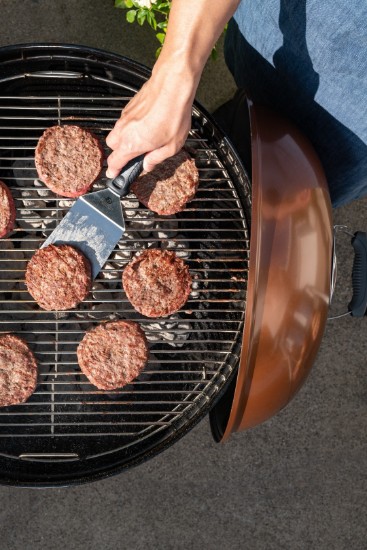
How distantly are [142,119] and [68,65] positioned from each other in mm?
669

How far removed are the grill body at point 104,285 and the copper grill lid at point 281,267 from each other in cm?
29

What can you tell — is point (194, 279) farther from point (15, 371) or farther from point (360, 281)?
point (15, 371)

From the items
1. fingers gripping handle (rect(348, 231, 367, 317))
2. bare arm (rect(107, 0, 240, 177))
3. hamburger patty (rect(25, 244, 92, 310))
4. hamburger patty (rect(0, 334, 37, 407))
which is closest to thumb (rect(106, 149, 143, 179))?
bare arm (rect(107, 0, 240, 177))

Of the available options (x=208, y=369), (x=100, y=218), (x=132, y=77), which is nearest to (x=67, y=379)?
(x=208, y=369)

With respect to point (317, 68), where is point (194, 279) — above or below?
below

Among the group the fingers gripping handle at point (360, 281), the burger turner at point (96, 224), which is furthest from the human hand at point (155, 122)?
the fingers gripping handle at point (360, 281)

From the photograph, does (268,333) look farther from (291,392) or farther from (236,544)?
(236,544)

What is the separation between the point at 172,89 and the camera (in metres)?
1.54

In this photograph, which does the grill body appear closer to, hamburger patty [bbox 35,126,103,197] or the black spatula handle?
hamburger patty [bbox 35,126,103,197]

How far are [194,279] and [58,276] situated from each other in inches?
21.4

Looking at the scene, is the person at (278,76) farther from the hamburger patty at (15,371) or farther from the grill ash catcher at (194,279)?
the hamburger patty at (15,371)

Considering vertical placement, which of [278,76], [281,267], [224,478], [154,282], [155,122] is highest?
[278,76]

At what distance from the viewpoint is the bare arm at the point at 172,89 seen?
1.43 metres

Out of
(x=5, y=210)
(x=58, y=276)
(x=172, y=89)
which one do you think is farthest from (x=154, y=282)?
(x=172, y=89)
